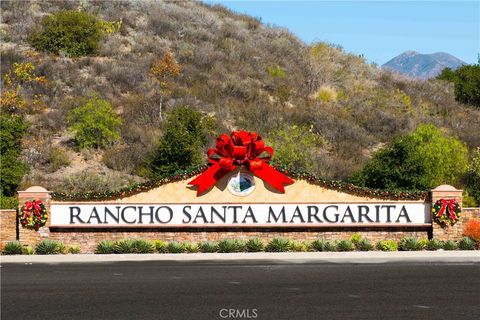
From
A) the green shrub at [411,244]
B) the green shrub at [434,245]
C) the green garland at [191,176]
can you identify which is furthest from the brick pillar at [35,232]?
the green shrub at [434,245]

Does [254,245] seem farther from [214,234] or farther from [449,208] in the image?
[449,208]

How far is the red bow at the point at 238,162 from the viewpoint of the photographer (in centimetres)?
3225

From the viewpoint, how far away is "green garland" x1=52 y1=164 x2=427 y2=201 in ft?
106

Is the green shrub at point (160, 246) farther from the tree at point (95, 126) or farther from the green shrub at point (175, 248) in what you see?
the tree at point (95, 126)

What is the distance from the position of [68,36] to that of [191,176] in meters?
36.2

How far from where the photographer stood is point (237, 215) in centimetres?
3241

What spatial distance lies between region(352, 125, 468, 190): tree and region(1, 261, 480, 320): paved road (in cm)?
1203

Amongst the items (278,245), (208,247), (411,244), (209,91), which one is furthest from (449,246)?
(209,91)

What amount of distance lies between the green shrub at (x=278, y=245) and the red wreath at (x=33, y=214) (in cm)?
861

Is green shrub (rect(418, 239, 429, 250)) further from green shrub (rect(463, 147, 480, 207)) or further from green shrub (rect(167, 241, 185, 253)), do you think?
Answer: green shrub (rect(463, 147, 480, 207))

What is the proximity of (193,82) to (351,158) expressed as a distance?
1560 cm

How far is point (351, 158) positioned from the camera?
5262 centimetres

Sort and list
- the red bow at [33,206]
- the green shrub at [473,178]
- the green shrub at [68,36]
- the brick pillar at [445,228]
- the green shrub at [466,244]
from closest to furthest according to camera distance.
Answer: the green shrub at [466,244] → the red bow at [33,206] → the brick pillar at [445,228] → the green shrub at [473,178] → the green shrub at [68,36]

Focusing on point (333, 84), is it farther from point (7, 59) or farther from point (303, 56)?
point (7, 59)
